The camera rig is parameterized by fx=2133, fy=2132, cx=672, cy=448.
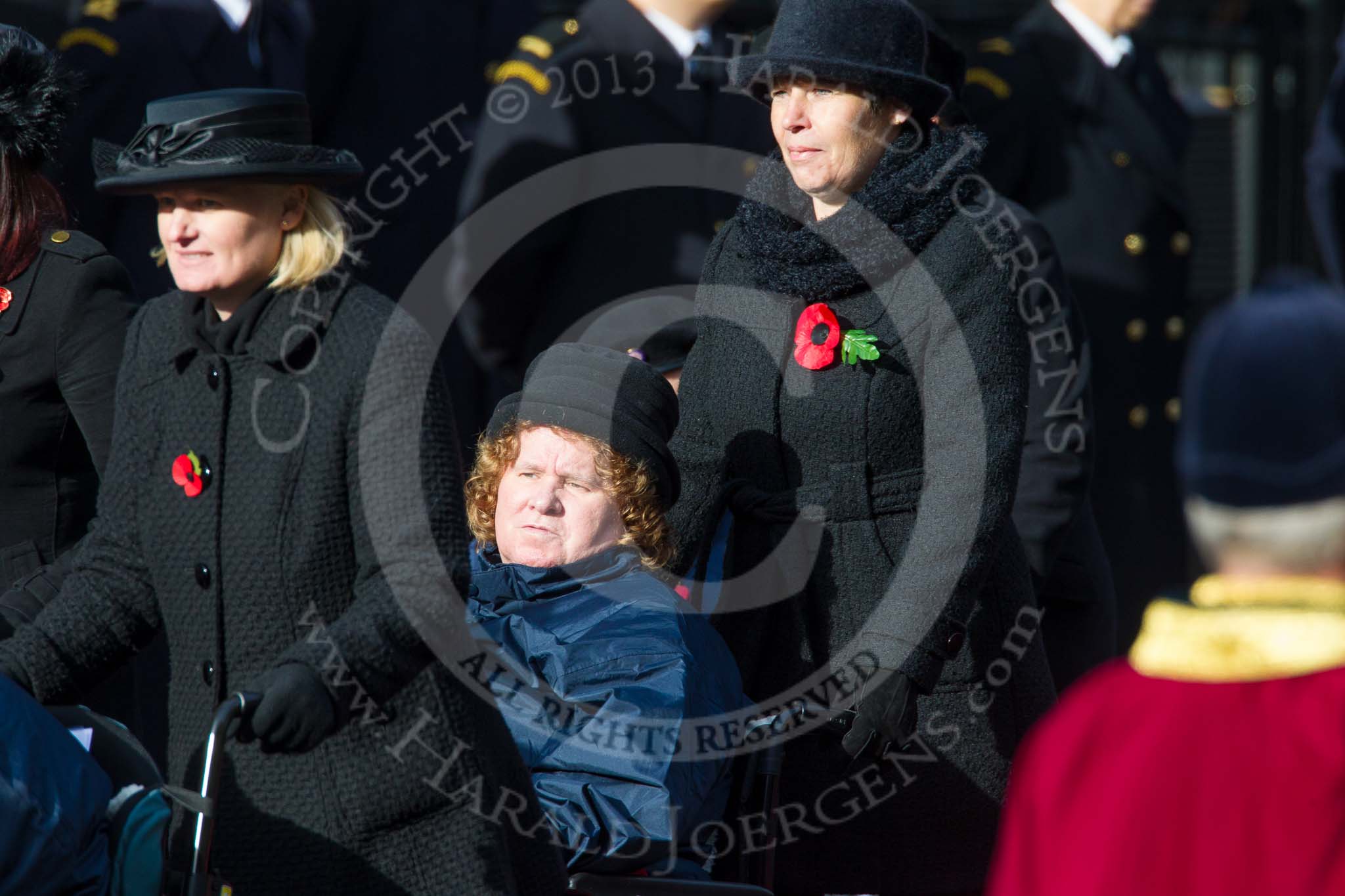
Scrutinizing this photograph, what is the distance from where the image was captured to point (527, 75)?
5047 mm

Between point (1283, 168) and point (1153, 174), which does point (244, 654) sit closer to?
point (1153, 174)

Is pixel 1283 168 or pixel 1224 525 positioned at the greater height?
pixel 1283 168

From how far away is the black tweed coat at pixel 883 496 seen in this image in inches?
135

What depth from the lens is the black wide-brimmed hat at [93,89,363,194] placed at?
9.23 feet

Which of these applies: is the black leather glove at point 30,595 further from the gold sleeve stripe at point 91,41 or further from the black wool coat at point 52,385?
the gold sleeve stripe at point 91,41

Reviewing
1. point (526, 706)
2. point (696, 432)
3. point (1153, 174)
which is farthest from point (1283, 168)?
point (526, 706)

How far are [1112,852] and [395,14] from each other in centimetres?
416

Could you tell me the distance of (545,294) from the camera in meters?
5.19

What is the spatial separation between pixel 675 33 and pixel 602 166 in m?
0.39

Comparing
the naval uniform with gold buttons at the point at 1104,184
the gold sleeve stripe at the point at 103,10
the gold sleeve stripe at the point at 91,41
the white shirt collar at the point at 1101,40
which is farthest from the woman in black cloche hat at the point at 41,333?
the white shirt collar at the point at 1101,40

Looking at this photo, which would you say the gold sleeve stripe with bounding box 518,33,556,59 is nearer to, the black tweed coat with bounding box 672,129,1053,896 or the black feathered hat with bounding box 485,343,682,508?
the black tweed coat with bounding box 672,129,1053,896

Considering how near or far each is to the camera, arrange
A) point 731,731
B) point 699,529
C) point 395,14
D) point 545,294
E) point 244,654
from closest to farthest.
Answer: point 244,654 → point 731,731 → point 699,529 → point 545,294 → point 395,14

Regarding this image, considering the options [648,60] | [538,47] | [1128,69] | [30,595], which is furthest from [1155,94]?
[30,595]

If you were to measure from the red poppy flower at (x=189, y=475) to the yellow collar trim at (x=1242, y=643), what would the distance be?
1420 millimetres
